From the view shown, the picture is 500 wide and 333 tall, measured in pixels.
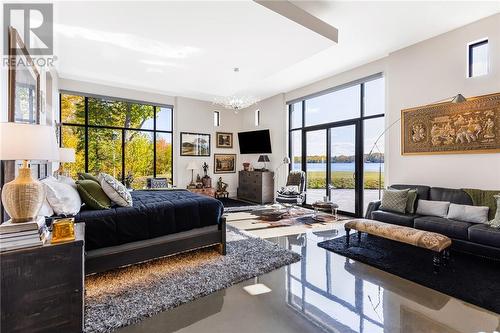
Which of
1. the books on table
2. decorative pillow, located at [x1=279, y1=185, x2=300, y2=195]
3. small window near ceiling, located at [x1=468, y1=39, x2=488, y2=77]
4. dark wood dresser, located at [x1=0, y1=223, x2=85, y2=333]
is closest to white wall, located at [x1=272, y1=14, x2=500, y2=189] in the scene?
small window near ceiling, located at [x1=468, y1=39, x2=488, y2=77]

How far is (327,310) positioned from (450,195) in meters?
3.02

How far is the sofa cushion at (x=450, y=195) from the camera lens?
3.61 metres

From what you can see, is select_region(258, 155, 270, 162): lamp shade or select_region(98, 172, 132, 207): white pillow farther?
select_region(258, 155, 270, 162): lamp shade

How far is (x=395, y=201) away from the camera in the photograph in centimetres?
411

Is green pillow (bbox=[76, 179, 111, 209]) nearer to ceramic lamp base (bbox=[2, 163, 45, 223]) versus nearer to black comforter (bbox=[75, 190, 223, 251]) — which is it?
black comforter (bbox=[75, 190, 223, 251])

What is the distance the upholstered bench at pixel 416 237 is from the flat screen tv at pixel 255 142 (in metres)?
4.65

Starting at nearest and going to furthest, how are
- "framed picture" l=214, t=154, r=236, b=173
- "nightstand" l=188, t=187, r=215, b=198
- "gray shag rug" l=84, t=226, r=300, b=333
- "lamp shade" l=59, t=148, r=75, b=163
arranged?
"gray shag rug" l=84, t=226, r=300, b=333, "lamp shade" l=59, t=148, r=75, b=163, "nightstand" l=188, t=187, r=215, b=198, "framed picture" l=214, t=154, r=236, b=173

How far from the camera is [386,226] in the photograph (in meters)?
3.38

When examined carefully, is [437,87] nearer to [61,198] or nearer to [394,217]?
[394,217]

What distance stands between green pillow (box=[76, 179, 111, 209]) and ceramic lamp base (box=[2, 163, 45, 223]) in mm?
947

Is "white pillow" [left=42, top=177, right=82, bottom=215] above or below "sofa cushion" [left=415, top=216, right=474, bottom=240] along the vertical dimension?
above

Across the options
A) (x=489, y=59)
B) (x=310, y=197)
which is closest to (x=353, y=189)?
(x=310, y=197)

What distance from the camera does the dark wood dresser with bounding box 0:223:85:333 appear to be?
1566 millimetres

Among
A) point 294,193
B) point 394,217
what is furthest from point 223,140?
point 394,217
